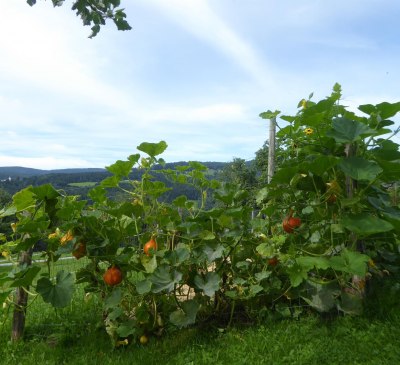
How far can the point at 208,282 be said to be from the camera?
2.48 m

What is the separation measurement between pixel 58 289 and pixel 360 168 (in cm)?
189

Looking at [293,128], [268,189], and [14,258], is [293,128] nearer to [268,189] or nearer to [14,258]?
[268,189]

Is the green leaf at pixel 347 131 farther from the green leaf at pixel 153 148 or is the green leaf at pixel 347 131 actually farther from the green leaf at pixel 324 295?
the green leaf at pixel 153 148

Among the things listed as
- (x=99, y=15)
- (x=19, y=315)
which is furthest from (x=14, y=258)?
(x=99, y=15)

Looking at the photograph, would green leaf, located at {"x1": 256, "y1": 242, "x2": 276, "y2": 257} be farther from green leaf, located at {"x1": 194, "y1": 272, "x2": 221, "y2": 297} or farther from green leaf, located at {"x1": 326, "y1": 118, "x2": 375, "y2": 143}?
green leaf, located at {"x1": 326, "y1": 118, "x2": 375, "y2": 143}

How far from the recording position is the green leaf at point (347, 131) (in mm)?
2010

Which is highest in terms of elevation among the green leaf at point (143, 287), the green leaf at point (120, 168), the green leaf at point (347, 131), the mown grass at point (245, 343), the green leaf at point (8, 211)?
the green leaf at point (347, 131)

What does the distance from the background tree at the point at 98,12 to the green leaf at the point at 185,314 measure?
78.6 inches

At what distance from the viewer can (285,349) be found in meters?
2.40

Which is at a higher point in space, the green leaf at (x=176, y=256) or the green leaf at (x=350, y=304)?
the green leaf at (x=176, y=256)

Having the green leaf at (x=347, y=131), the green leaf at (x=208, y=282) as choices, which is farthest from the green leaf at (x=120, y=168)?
the green leaf at (x=347, y=131)

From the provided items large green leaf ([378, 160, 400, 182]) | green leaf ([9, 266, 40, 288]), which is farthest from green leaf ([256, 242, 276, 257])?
green leaf ([9, 266, 40, 288])

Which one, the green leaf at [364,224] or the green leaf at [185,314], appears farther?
the green leaf at [185,314]

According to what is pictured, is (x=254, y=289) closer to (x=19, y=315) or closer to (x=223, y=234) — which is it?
(x=223, y=234)
